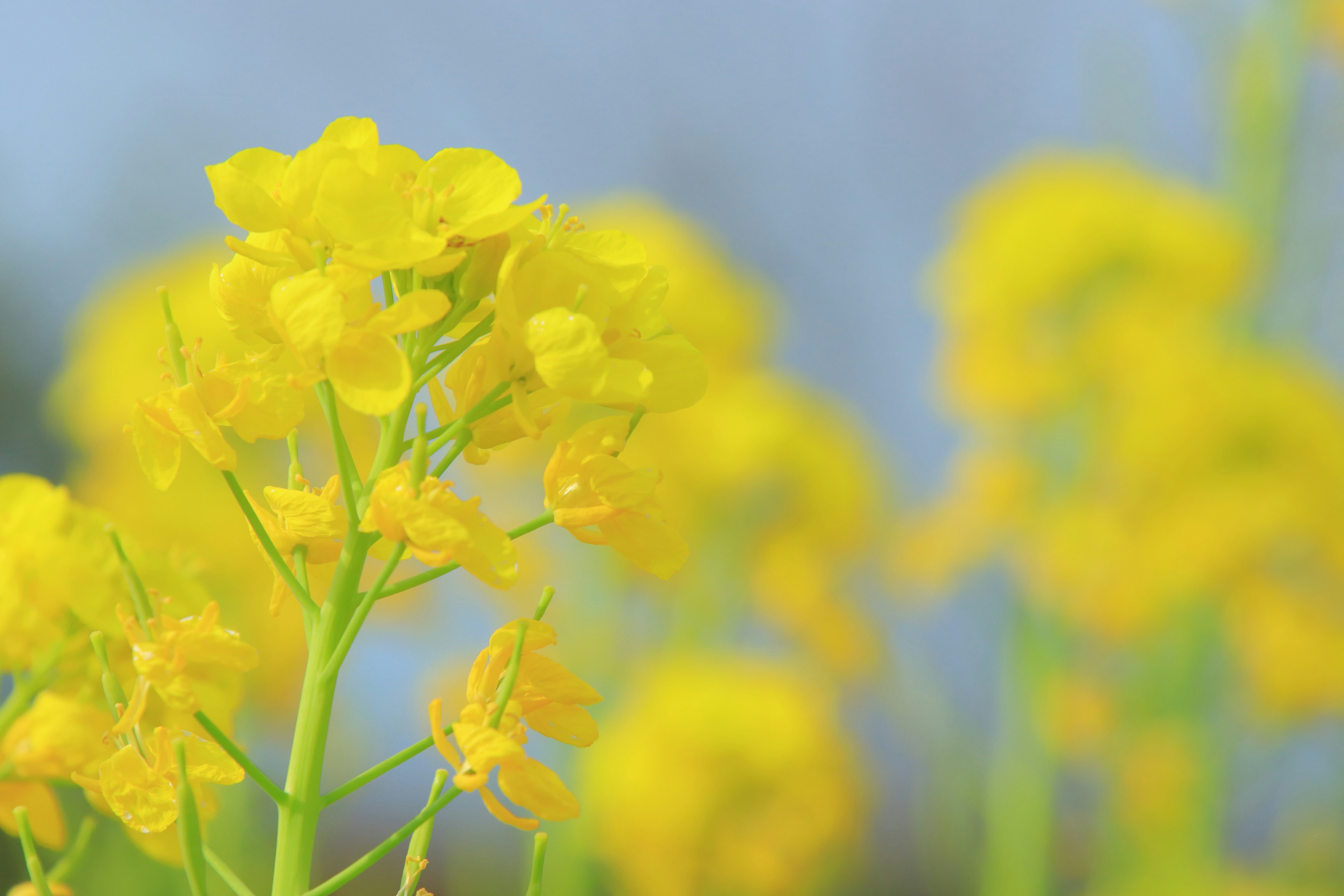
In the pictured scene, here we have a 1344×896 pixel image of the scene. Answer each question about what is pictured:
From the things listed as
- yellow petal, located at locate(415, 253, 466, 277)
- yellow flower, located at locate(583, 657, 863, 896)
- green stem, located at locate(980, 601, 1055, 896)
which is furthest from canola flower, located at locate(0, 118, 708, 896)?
green stem, located at locate(980, 601, 1055, 896)

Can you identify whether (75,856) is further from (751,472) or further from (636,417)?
(751,472)

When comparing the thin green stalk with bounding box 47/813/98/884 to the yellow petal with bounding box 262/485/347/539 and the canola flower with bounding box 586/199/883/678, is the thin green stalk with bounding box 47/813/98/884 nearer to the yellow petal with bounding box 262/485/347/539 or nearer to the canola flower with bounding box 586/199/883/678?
the yellow petal with bounding box 262/485/347/539

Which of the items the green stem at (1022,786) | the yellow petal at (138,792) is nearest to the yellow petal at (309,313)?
the yellow petal at (138,792)

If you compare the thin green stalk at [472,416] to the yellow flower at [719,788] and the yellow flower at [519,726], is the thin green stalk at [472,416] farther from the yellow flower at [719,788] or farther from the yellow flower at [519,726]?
the yellow flower at [719,788]

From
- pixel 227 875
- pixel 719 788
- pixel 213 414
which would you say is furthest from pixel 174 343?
pixel 719 788

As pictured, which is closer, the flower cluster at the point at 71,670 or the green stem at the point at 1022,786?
the flower cluster at the point at 71,670
